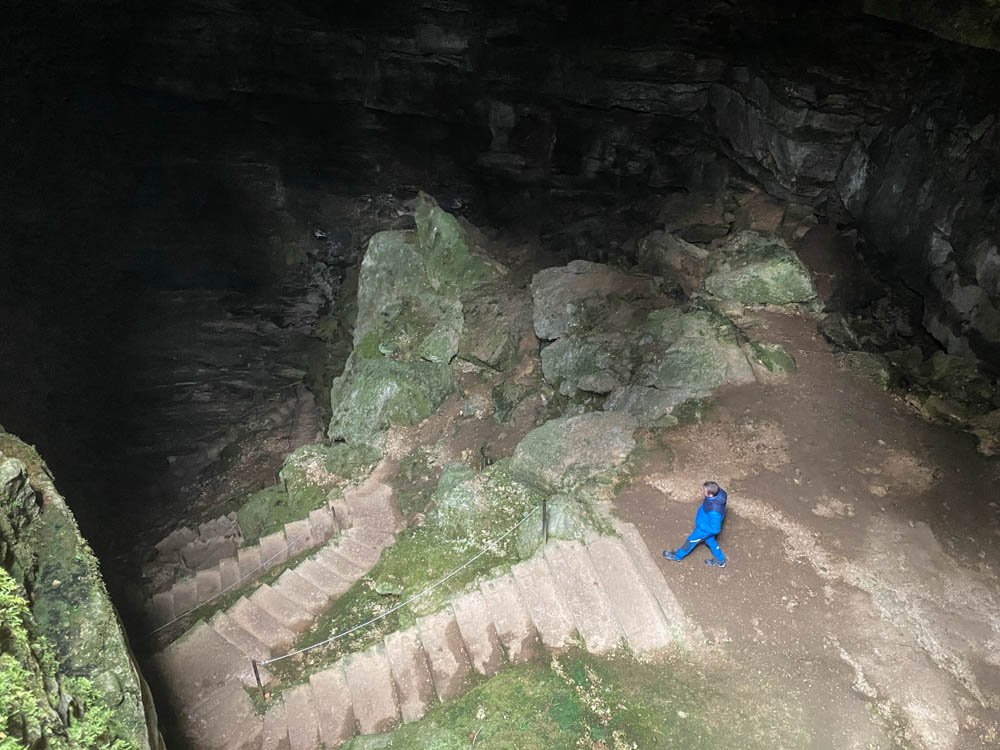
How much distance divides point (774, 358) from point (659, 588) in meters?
5.56

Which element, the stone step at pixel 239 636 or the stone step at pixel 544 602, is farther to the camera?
the stone step at pixel 239 636

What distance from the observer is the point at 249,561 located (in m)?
10.8

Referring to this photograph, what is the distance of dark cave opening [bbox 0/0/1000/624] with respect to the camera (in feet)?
40.4

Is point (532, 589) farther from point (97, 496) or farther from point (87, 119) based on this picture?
point (87, 119)

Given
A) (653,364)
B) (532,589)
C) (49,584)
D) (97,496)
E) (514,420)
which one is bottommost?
(97,496)

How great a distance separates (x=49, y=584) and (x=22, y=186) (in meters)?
15.9

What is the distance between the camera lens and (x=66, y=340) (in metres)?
16.6

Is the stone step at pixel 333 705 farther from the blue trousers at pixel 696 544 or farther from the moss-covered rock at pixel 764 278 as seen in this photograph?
the moss-covered rock at pixel 764 278

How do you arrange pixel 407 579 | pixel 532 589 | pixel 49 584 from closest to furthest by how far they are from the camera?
pixel 49 584, pixel 532 589, pixel 407 579

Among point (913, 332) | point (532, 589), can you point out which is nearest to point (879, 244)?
point (913, 332)

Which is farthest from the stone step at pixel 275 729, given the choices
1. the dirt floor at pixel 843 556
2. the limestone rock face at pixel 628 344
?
the limestone rock face at pixel 628 344

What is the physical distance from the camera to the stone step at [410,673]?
6340mm

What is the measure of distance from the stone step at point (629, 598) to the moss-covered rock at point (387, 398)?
645cm

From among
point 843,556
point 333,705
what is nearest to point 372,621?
point 333,705
